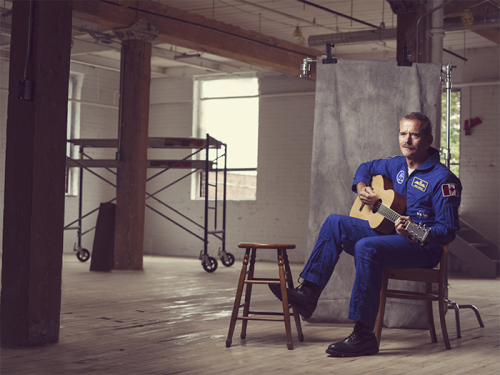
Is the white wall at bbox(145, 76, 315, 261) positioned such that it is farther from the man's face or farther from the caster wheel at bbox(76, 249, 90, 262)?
the man's face

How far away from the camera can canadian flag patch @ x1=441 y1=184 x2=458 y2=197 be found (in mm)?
3727

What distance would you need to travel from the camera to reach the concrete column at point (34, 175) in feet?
12.4

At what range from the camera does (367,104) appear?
185 inches

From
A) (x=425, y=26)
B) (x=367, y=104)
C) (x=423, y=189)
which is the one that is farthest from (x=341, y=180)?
(x=425, y=26)

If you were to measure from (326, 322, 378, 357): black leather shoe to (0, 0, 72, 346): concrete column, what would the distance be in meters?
1.57

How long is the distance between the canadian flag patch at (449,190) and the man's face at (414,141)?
287mm

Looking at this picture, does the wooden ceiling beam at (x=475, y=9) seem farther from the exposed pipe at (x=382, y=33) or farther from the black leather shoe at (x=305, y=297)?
the black leather shoe at (x=305, y=297)

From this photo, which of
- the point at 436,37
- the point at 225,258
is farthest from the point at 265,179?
the point at 436,37

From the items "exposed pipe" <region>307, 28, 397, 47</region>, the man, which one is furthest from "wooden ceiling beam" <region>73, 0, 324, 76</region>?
the man

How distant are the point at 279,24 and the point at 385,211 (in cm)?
670

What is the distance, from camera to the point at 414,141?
12.9ft

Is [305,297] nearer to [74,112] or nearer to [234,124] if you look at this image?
[234,124]

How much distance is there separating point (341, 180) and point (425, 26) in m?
2.27

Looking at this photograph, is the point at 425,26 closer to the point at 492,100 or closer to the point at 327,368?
the point at 327,368
